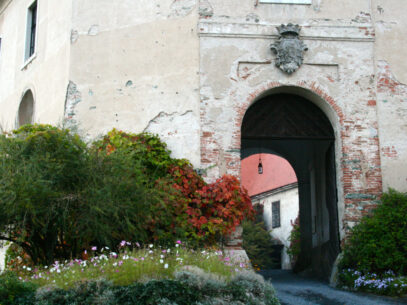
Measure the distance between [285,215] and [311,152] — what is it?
10.1m

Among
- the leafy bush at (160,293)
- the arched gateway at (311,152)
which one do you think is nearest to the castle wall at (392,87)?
the arched gateway at (311,152)

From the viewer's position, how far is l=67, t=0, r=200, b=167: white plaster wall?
11.4 metres

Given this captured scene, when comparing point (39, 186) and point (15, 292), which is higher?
point (39, 186)

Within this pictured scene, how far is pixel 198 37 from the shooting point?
38.8 ft

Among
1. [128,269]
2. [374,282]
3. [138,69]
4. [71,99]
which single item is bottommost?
[374,282]

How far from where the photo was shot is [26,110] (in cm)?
1481

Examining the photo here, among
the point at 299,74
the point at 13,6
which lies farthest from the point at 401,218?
the point at 13,6

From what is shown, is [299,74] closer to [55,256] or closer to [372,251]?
[372,251]

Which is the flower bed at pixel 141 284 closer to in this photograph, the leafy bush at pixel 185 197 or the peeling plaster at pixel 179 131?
the leafy bush at pixel 185 197

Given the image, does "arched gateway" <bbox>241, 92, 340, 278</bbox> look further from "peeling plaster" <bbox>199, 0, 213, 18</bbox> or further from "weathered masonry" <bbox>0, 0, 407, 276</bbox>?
"peeling plaster" <bbox>199, 0, 213, 18</bbox>

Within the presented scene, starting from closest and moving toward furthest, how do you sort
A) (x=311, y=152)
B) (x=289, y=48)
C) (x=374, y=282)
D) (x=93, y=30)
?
1. (x=374, y=282)
2. (x=289, y=48)
3. (x=93, y=30)
4. (x=311, y=152)

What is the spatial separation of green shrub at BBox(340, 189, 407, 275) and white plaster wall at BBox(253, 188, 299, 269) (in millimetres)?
13287

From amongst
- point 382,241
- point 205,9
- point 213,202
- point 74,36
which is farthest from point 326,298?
point 74,36

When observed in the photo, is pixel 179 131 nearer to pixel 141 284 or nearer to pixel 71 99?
pixel 71 99
